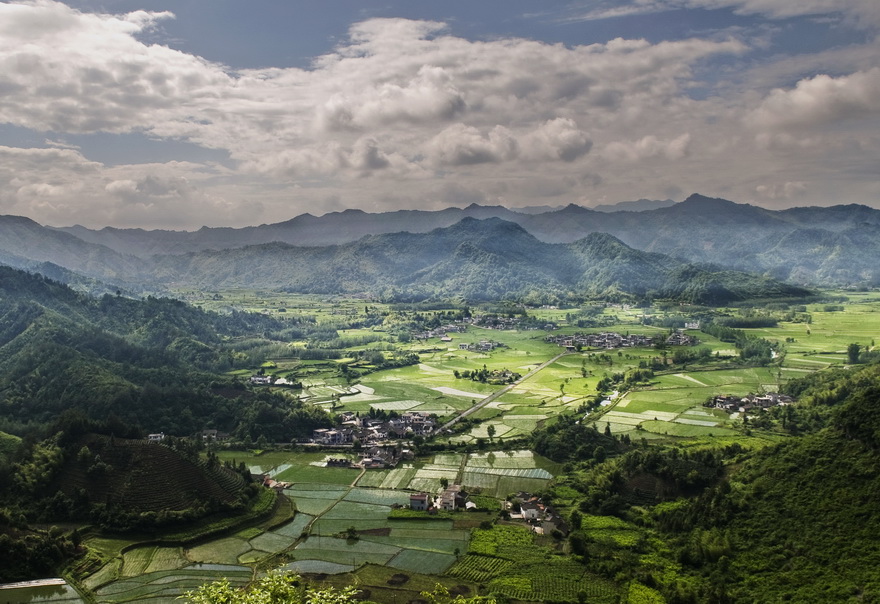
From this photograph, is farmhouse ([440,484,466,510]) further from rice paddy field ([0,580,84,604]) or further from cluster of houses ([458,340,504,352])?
cluster of houses ([458,340,504,352])

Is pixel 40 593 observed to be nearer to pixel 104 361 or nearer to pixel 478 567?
pixel 478 567

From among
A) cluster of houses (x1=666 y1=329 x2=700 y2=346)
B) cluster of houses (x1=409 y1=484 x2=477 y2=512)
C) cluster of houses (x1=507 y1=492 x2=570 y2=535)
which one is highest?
cluster of houses (x1=666 y1=329 x2=700 y2=346)

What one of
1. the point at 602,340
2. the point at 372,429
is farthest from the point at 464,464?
the point at 602,340

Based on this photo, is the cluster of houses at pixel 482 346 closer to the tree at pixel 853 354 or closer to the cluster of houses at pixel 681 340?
the cluster of houses at pixel 681 340

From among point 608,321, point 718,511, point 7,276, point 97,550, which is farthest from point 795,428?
point 7,276

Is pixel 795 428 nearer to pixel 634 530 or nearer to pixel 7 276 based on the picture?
pixel 634 530

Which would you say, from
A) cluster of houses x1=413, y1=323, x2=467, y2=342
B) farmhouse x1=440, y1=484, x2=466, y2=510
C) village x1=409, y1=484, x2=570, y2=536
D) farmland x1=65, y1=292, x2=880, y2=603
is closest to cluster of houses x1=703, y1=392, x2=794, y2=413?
farmland x1=65, y1=292, x2=880, y2=603
